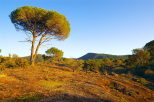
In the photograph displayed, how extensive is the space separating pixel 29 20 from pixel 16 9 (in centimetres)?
300

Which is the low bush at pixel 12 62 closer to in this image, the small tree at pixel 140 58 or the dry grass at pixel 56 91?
the dry grass at pixel 56 91

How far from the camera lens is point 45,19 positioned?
2228 cm

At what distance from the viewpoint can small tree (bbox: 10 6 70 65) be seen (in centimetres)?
2122

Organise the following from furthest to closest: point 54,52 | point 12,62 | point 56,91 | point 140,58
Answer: point 54,52 < point 140,58 < point 12,62 < point 56,91

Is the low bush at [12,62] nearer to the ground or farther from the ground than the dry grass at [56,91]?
farther from the ground

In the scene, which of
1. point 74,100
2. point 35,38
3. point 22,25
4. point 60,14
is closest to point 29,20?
point 22,25

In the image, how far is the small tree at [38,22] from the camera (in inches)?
835

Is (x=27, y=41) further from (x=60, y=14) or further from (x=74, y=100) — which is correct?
(x=74, y=100)

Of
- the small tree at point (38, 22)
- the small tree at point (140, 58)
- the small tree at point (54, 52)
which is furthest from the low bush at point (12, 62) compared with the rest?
the small tree at point (54, 52)

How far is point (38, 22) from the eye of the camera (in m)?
22.7

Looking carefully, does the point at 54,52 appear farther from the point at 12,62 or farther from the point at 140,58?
the point at 12,62

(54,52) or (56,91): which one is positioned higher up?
(54,52)

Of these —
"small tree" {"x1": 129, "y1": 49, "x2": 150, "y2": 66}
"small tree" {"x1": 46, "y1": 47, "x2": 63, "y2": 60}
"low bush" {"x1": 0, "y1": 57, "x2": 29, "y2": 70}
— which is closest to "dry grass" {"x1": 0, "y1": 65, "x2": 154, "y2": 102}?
"low bush" {"x1": 0, "y1": 57, "x2": 29, "y2": 70}

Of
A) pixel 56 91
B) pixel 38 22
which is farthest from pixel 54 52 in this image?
pixel 56 91
